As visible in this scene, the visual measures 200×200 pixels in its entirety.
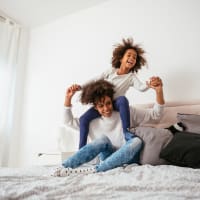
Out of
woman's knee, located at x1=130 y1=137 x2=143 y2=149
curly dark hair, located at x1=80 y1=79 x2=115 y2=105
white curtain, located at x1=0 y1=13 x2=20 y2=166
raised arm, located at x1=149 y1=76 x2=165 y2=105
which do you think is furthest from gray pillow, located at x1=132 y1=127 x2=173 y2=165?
white curtain, located at x1=0 y1=13 x2=20 y2=166

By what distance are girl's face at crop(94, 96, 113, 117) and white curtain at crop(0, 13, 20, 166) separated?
1.34 m

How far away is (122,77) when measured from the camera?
1842 mm

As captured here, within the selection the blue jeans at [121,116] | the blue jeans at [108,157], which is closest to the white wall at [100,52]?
the blue jeans at [121,116]

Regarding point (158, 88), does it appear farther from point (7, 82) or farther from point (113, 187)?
point (7, 82)

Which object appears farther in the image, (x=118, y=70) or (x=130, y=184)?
(x=118, y=70)

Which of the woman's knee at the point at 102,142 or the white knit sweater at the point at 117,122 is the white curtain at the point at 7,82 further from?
the woman's knee at the point at 102,142

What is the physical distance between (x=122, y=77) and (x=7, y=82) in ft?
4.60

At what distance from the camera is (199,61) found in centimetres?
184

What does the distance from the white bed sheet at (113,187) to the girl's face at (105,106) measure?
66 cm

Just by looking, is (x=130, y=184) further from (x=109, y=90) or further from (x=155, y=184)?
(x=109, y=90)

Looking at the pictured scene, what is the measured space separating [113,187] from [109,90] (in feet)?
3.09

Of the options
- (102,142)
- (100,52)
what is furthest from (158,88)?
(100,52)

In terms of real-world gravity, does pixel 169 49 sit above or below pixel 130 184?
above

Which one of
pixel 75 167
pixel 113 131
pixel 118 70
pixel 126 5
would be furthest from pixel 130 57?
pixel 75 167
